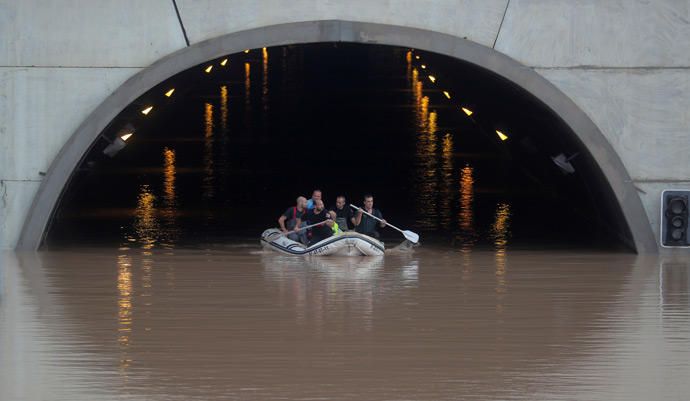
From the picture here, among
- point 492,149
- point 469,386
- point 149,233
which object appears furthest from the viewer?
point 492,149

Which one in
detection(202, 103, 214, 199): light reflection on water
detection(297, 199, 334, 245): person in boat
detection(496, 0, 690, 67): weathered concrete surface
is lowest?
detection(297, 199, 334, 245): person in boat

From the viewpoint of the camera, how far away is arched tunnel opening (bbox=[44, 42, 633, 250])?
2475cm

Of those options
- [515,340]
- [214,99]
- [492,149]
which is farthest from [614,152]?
[214,99]

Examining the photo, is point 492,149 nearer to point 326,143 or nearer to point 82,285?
point 326,143

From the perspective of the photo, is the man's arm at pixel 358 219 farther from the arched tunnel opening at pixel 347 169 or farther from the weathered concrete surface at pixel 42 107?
the weathered concrete surface at pixel 42 107

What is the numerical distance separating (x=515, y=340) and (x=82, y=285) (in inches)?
270

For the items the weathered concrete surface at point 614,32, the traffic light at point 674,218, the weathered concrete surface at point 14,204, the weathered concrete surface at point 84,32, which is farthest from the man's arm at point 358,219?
the weathered concrete surface at point 14,204

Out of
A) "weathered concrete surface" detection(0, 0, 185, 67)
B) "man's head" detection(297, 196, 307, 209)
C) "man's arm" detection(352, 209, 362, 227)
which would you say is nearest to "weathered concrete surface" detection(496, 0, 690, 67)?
"man's arm" detection(352, 209, 362, 227)

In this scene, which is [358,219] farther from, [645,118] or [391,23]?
[645,118]

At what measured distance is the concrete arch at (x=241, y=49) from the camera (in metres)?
21.8

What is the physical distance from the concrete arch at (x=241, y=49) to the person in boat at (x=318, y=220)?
3484mm

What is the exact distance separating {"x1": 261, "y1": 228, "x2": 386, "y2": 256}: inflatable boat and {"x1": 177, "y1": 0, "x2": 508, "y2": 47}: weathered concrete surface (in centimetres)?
368

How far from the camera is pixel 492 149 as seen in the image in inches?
1640

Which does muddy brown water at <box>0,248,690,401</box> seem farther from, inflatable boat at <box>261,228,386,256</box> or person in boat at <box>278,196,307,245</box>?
person in boat at <box>278,196,307,245</box>
